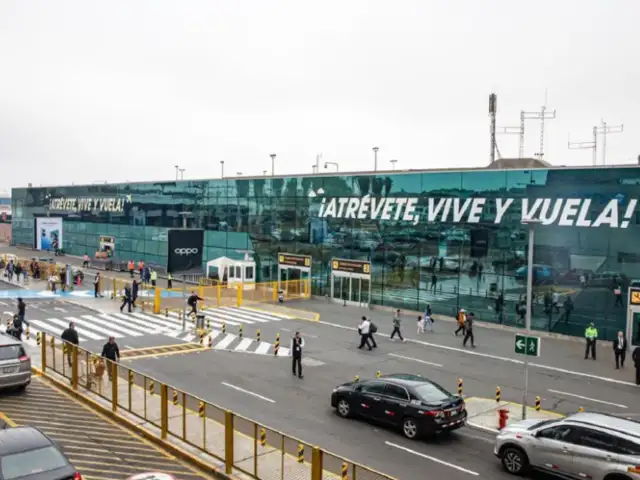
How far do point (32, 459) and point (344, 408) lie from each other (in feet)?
29.0

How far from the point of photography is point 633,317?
28.2 m

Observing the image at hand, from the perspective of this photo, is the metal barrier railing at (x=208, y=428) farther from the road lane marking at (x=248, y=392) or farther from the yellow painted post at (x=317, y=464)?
the road lane marking at (x=248, y=392)

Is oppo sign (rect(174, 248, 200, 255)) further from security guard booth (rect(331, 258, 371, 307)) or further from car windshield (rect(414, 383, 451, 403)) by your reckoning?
car windshield (rect(414, 383, 451, 403))

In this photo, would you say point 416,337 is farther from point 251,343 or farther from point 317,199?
point 317,199

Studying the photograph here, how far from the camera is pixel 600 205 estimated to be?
29219 millimetres

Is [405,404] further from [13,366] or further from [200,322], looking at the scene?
[200,322]

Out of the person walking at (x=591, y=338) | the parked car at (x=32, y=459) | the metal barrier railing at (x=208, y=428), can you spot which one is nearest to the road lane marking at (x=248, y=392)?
the metal barrier railing at (x=208, y=428)

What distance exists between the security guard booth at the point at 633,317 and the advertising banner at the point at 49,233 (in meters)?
57.9

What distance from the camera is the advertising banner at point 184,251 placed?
30172 mm

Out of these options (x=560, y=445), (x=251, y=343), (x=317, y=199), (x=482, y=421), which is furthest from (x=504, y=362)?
(x=317, y=199)

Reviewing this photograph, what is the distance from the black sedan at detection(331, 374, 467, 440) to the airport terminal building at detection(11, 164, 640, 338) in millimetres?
10684

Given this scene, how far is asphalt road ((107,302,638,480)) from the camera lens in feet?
45.5

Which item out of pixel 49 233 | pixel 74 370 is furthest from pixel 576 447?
pixel 49 233

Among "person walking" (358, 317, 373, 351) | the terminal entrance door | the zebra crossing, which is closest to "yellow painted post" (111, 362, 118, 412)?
the zebra crossing
